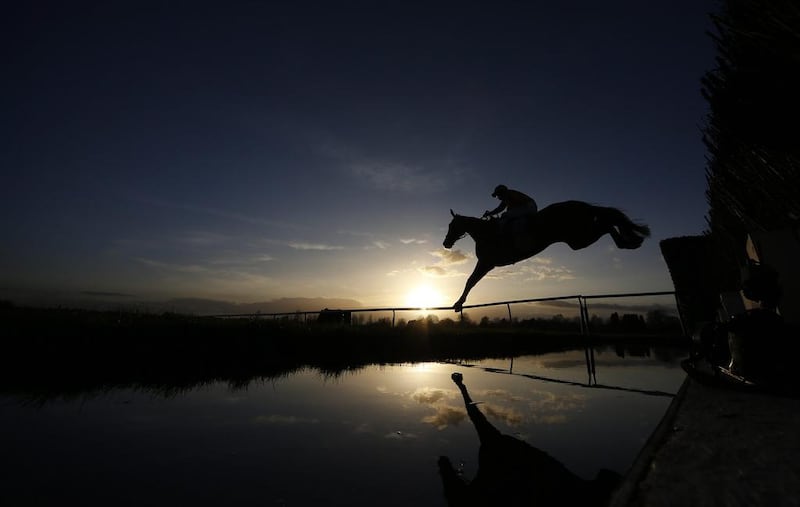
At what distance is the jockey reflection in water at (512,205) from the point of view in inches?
272

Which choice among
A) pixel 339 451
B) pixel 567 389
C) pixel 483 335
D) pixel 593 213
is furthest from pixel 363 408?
pixel 483 335

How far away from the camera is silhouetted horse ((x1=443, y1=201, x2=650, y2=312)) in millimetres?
6074

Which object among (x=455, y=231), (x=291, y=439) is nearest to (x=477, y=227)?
(x=455, y=231)

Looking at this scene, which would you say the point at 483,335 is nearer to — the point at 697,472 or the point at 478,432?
the point at 478,432

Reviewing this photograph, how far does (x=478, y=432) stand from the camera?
275 cm

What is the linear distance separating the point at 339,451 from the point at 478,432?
3.62ft

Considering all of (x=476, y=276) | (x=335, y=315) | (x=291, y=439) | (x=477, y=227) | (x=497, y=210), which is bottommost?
(x=291, y=439)

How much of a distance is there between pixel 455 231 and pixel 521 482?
20.5 ft

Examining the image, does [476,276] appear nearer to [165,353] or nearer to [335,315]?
[165,353]

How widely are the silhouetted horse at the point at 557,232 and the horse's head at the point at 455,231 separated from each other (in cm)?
67

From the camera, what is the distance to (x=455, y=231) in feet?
25.8

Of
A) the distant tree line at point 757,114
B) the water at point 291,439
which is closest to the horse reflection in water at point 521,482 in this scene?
the water at point 291,439

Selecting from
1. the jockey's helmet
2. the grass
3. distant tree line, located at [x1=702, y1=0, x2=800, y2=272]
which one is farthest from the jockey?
the grass

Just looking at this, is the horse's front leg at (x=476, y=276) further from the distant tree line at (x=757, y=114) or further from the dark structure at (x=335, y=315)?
the dark structure at (x=335, y=315)
